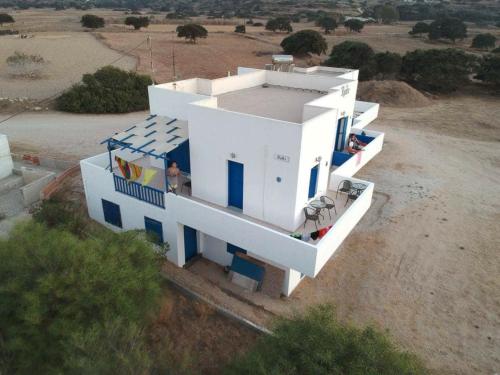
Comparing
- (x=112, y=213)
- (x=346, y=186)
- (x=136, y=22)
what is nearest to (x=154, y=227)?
(x=112, y=213)

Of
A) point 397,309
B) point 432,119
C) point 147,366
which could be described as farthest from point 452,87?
point 147,366

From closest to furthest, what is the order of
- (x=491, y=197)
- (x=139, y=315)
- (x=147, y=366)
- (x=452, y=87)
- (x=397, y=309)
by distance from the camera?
(x=147, y=366), (x=139, y=315), (x=397, y=309), (x=491, y=197), (x=452, y=87)

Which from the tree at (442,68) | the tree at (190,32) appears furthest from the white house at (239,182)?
the tree at (190,32)

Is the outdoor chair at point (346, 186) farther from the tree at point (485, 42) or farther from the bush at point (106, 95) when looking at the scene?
the tree at point (485, 42)

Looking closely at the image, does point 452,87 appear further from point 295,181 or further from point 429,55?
point 295,181

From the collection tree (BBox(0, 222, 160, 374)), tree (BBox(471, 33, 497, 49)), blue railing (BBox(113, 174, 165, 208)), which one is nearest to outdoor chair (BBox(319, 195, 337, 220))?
blue railing (BBox(113, 174, 165, 208))

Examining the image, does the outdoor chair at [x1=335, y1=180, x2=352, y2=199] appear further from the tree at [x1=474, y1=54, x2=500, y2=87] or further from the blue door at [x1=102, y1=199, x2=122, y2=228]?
the tree at [x1=474, y1=54, x2=500, y2=87]

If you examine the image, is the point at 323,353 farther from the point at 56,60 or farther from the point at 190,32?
the point at 190,32
